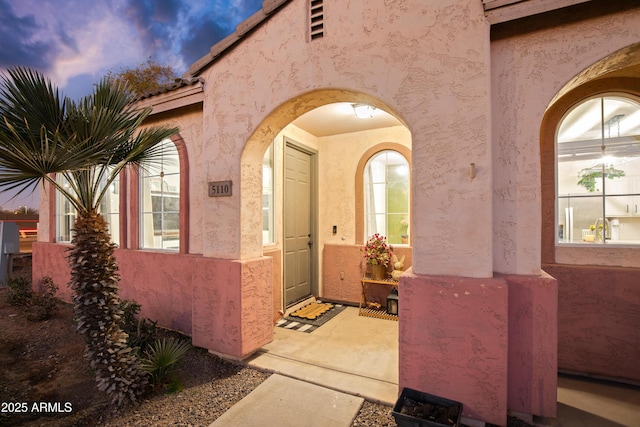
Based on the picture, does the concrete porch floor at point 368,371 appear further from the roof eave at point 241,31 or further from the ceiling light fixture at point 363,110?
the roof eave at point 241,31

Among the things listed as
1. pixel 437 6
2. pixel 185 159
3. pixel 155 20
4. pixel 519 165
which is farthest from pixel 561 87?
pixel 155 20

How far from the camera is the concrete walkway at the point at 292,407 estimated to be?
2600mm

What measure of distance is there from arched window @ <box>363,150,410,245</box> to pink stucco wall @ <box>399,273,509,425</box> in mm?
3327

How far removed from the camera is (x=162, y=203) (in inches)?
202

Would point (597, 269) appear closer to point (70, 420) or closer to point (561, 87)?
point (561, 87)

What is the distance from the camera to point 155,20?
8219cm

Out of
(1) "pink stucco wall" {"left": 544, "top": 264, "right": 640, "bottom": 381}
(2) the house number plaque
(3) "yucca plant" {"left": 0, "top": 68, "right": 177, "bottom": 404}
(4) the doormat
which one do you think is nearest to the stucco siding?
(1) "pink stucco wall" {"left": 544, "top": 264, "right": 640, "bottom": 381}

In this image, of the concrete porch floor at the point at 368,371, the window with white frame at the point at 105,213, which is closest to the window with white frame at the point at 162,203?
the window with white frame at the point at 105,213

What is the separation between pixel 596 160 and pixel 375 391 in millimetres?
3879

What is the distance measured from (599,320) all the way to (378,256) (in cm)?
315

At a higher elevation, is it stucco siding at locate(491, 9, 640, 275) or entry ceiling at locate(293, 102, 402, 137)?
entry ceiling at locate(293, 102, 402, 137)

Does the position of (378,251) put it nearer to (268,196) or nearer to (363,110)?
(268,196)

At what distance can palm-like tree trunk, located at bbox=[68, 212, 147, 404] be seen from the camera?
2637mm

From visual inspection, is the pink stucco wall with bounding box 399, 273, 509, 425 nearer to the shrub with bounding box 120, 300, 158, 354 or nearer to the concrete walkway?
the concrete walkway
